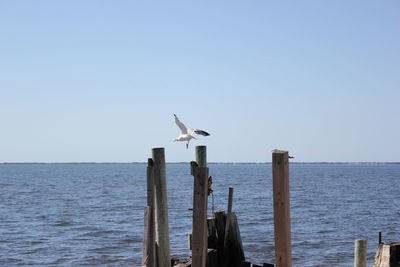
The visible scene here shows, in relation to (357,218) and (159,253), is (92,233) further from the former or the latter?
(159,253)

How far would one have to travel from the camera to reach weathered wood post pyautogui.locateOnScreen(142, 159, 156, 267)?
31.9 feet

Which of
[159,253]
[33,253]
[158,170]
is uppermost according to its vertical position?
[158,170]

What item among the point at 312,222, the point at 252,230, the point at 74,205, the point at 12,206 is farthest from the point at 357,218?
the point at 12,206

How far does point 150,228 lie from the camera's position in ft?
31.9

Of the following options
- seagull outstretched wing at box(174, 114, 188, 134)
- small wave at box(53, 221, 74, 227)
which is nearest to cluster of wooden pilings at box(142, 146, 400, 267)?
seagull outstretched wing at box(174, 114, 188, 134)

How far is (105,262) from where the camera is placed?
20.0m

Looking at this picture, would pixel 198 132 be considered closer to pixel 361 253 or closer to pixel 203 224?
pixel 203 224

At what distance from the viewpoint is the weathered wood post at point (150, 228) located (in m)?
9.72

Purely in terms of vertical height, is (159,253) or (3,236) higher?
(159,253)

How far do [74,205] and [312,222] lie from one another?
854 inches

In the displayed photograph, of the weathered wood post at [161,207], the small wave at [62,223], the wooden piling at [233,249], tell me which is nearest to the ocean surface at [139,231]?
the small wave at [62,223]

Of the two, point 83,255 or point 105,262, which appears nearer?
point 105,262

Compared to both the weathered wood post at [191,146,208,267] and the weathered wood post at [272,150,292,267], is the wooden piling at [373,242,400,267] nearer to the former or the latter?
the weathered wood post at [272,150,292,267]

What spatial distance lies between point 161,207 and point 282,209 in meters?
2.15
